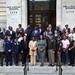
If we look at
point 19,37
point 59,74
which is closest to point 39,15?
point 19,37

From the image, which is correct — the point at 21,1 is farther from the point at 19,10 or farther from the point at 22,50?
the point at 22,50

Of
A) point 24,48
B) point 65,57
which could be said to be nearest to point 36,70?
point 24,48

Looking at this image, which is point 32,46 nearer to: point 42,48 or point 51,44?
point 42,48

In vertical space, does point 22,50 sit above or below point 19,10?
below

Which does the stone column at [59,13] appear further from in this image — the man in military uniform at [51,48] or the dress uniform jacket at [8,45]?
the dress uniform jacket at [8,45]

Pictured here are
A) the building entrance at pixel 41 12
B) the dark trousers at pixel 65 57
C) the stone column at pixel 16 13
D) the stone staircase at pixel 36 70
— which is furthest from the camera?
the building entrance at pixel 41 12

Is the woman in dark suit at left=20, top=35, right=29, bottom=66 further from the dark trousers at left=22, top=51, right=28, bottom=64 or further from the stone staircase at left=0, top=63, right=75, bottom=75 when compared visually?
the stone staircase at left=0, top=63, right=75, bottom=75

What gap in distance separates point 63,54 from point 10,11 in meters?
6.63

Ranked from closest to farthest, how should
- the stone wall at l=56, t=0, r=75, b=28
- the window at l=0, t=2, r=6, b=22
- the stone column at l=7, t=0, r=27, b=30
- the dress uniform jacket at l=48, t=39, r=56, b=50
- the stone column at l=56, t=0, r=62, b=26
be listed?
1. the dress uniform jacket at l=48, t=39, r=56, b=50
2. the stone wall at l=56, t=0, r=75, b=28
3. the stone column at l=56, t=0, r=62, b=26
4. the stone column at l=7, t=0, r=27, b=30
5. the window at l=0, t=2, r=6, b=22

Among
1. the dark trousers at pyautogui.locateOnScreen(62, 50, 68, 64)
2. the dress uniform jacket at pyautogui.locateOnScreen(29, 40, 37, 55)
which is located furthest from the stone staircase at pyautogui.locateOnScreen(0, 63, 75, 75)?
the dress uniform jacket at pyautogui.locateOnScreen(29, 40, 37, 55)

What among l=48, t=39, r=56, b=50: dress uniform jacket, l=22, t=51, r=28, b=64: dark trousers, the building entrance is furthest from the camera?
the building entrance

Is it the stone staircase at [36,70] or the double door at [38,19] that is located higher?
the double door at [38,19]

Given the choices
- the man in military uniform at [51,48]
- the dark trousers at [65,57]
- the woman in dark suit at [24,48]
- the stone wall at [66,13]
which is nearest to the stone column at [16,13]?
the stone wall at [66,13]

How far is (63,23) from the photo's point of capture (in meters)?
28.7
